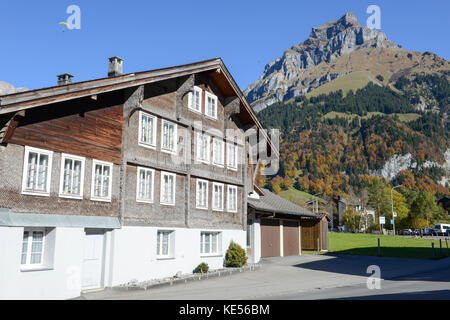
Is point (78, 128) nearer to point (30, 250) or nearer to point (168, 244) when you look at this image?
point (30, 250)

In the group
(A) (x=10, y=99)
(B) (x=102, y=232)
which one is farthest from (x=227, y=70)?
(A) (x=10, y=99)

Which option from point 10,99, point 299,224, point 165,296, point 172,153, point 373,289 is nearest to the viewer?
point 10,99

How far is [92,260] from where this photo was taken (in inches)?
673

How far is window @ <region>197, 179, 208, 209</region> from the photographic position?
2361cm

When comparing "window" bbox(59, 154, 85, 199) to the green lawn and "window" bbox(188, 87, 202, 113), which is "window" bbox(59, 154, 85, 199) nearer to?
"window" bbox(188, 87, 202, 113)

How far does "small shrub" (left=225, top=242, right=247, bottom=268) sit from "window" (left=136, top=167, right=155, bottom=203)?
270 inches

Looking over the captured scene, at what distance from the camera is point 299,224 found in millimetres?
37062

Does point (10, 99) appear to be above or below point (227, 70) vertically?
below

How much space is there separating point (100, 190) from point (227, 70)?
37.0ft

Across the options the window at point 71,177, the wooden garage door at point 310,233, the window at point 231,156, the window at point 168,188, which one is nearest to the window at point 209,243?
the window at point 168,188

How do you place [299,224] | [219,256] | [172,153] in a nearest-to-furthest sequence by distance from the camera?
[172,153] < [219,256] < [299,224]

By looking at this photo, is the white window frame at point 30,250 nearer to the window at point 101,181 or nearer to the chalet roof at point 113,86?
the window at point 101,181

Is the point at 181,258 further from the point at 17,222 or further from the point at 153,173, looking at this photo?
the point at 17,222

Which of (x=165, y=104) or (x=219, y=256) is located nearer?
(x=165, y=104)
